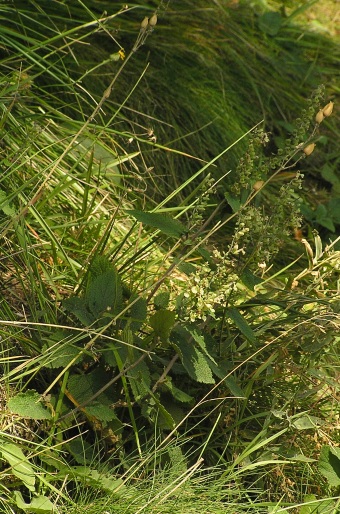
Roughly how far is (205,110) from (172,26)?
456 millimetres

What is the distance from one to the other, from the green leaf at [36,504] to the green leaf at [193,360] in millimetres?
437

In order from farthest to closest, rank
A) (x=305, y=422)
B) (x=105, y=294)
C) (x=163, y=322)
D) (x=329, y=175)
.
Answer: (x=329, y=175), (x=305, y=422), (x=105, y=294), (x=163, y=322)

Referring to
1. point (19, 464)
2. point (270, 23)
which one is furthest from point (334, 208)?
point (19, 464)

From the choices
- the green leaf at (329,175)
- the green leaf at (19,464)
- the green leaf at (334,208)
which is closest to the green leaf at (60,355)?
the green leaf at (19,464)

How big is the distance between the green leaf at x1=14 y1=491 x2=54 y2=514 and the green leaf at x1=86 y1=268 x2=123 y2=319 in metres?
0.45

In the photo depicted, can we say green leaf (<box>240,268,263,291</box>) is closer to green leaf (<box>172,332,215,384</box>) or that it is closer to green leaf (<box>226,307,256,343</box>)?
green leaf (<box>226,307,256,343</box>)

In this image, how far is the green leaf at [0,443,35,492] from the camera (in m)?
1.97

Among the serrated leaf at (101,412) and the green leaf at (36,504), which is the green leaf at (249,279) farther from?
the green leaf at (36,504)

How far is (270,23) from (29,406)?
2.64 m

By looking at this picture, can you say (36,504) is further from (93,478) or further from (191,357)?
(191,357)

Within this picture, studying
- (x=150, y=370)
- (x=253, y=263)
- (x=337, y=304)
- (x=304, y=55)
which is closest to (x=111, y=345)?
(x=150, y=370)

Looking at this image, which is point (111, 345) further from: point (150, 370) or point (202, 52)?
point (202, 52)

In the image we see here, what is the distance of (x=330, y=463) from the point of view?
2275 mm

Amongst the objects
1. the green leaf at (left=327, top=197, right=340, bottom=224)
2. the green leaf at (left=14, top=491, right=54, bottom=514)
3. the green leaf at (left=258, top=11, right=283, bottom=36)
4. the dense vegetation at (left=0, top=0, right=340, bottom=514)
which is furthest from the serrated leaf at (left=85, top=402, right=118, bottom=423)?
the green leaf at (left=258, top=11, right=283, bottom=36)
